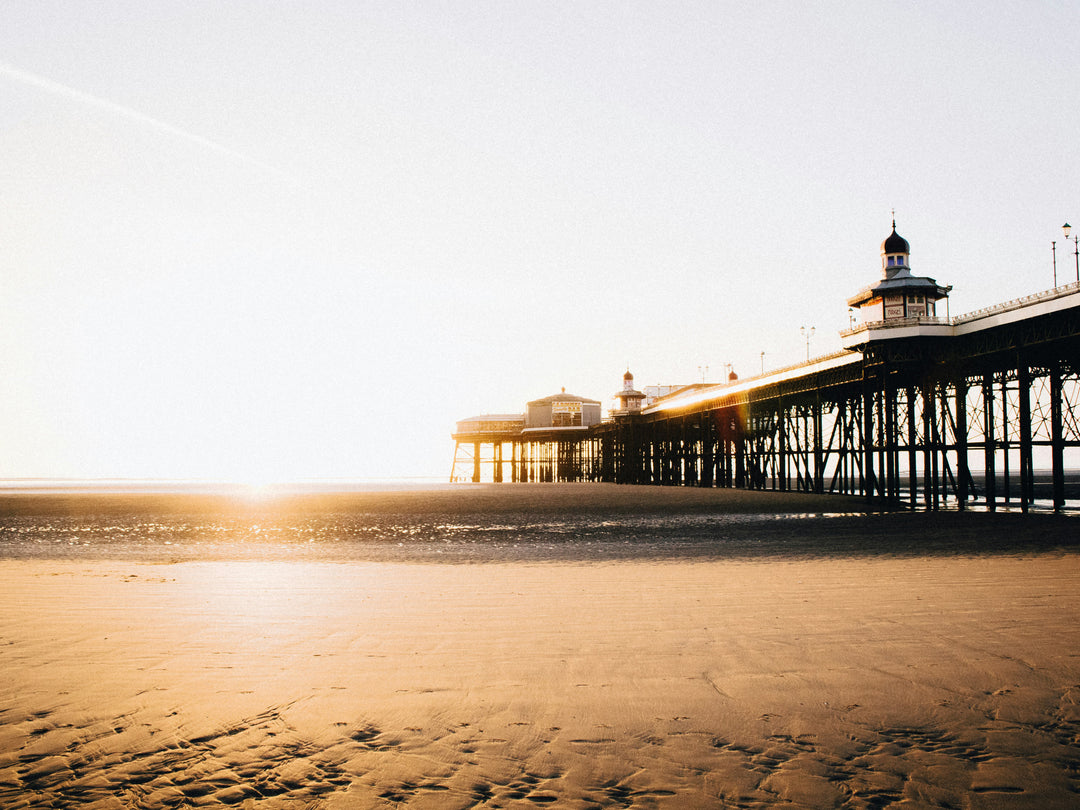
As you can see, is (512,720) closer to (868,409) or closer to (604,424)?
(868,409)

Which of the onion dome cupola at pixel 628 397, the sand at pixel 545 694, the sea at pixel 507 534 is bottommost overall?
the sea at pixel 507 534

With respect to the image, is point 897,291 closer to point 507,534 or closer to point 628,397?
point 507,534

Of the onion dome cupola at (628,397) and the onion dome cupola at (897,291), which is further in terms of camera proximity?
the onion dome cupola at (628,397)

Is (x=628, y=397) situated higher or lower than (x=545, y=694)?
higher

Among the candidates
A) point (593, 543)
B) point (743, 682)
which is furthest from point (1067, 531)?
point (743, 682)

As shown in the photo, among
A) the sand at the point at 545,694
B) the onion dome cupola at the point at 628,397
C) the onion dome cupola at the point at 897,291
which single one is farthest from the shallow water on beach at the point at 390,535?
the onion dome cupola at the point at 628,397

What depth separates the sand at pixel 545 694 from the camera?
4.11 metres

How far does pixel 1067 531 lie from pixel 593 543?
9.91 metres

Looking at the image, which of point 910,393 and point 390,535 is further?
point 910,393

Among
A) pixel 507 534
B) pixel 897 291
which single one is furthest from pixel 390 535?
pixel 897 291

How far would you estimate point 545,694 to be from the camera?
5527 millimetres

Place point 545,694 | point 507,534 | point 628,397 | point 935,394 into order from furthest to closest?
point 628,397 → point 935,394 → point 507,534 → point 545,694

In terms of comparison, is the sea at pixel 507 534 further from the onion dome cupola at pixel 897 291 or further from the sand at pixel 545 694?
the onion dome cupola at pixel 897 291

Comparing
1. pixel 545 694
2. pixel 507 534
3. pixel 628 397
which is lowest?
pixel 507 534
